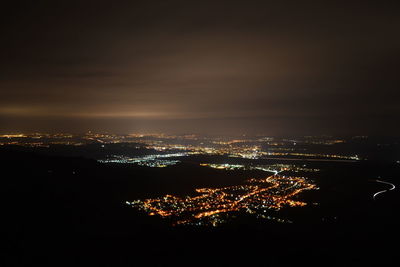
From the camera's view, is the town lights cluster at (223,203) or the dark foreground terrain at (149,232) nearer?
the dark foreground terrain at (149,232)

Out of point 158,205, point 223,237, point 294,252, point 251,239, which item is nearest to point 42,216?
point 158,205

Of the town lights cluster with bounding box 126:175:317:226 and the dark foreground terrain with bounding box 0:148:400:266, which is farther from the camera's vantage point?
the town lights cluster with bounding box 126:175:317:226

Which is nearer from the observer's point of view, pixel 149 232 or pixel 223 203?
pixel 149 232

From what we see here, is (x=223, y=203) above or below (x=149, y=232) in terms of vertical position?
below
